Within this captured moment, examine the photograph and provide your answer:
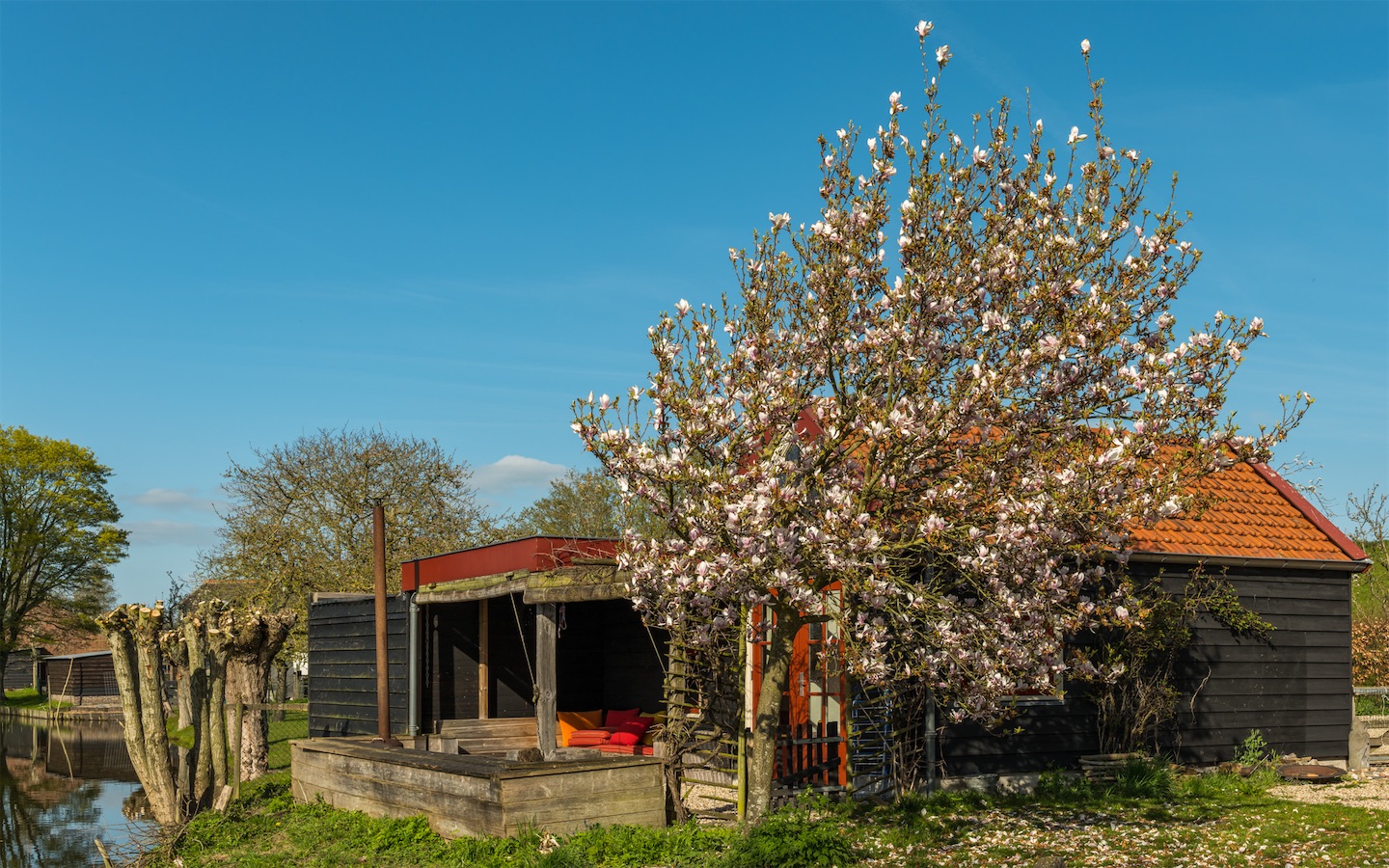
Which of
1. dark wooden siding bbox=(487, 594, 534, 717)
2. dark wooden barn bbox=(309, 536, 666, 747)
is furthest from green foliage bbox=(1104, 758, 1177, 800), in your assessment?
dark wooden siding bbox=(487, 594, 534, 717)

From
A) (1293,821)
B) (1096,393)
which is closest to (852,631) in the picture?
(1096,393)

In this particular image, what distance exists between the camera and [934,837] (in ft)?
33.2

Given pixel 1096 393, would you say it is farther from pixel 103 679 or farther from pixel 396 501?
pixel 103 679

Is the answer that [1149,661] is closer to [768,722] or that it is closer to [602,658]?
[768,722]

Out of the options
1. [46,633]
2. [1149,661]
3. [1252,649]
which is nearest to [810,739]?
[1149,661]

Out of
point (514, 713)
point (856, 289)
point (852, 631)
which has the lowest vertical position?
point (514, 713)

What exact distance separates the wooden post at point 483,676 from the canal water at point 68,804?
15.0ft

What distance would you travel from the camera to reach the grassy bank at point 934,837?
9.23 metres

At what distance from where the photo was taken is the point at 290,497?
29.3 metres

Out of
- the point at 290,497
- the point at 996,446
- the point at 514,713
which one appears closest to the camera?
the point at 996,446

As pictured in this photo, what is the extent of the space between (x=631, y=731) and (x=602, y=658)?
2707mm

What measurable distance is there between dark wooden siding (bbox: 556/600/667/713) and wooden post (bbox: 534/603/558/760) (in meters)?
4.22

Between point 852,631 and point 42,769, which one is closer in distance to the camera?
point 852,631

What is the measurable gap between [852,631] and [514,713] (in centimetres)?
929
